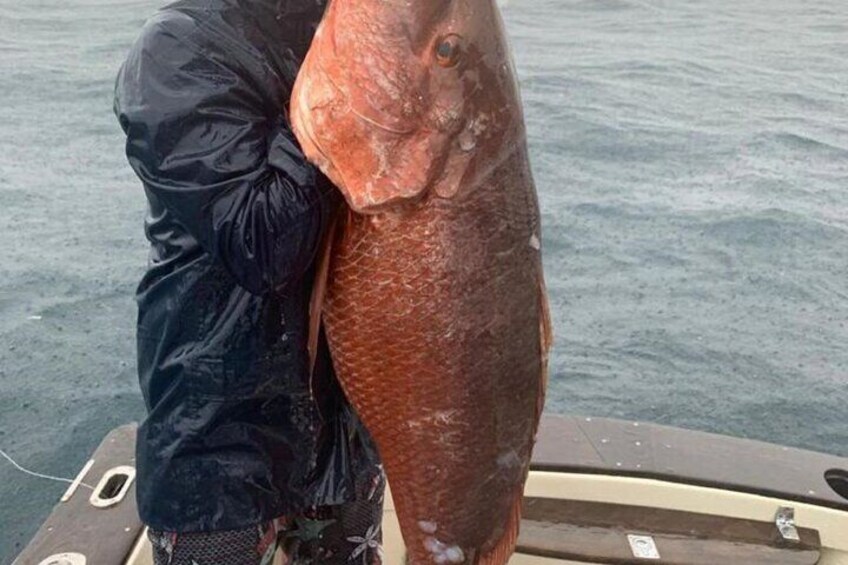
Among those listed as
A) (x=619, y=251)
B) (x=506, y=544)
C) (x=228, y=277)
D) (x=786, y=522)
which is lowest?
(x=619, y=251)

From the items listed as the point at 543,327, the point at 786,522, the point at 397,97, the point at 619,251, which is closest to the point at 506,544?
the point at 543,327

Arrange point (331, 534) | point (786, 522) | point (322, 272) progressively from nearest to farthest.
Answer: point (322, 272) → point (331, 534) → point (786, 522)

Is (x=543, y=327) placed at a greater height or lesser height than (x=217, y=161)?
lesser

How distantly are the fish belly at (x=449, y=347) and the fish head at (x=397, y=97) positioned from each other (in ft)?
0.23

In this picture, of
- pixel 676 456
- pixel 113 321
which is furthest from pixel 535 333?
pixel 113 321

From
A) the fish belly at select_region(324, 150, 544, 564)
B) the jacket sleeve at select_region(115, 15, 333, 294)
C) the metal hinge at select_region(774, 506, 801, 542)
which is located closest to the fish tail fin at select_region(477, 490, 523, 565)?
Answer: the fish belly at select_region(324, 150, 544, 564)

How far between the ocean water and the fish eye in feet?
10.6

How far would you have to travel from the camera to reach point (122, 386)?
506 cm

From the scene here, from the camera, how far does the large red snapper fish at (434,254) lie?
1.51 meters

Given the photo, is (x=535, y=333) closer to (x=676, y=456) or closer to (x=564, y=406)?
(x=676, y=456)

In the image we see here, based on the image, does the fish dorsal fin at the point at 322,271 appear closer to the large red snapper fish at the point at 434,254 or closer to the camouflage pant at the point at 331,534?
the large red snapper fish at the point at 434,254

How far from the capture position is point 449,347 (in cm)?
165

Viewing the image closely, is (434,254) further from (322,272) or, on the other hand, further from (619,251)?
(619,251)

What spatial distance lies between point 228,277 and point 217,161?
35 centimetres
